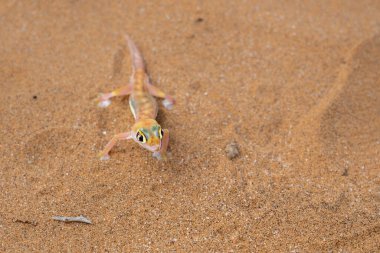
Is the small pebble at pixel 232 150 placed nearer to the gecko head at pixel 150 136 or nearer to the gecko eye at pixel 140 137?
the gecko head at pixel 150 136

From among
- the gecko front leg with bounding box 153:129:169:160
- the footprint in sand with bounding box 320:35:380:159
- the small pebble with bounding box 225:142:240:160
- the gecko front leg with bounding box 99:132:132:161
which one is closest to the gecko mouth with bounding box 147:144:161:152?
the gecko front leg with bounding box 153:129:169:160

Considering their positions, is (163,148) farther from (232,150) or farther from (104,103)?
(104,103)

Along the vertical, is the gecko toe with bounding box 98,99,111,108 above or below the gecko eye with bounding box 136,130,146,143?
below

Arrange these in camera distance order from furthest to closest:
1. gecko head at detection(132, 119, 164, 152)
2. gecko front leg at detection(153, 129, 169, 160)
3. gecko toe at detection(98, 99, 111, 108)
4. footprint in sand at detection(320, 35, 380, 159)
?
gecko toe at detection(98, 99, 111, 108), footprint in sand at detection(320, 35, 380, 159), gecko front leg at detection(153, 129, 169, 160), gecko head at detection(132, 119, 164, 152)

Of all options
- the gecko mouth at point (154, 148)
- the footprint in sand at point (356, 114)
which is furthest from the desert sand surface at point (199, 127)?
the gecko mouth at point (154, 148)

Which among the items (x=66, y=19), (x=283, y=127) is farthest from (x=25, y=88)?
(x=283, y=127)

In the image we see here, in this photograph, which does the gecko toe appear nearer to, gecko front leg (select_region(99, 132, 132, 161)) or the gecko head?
gecko front leg (select_region(99, 132, 132, 161))

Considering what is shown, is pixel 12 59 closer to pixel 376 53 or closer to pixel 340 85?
pixel 340 85
